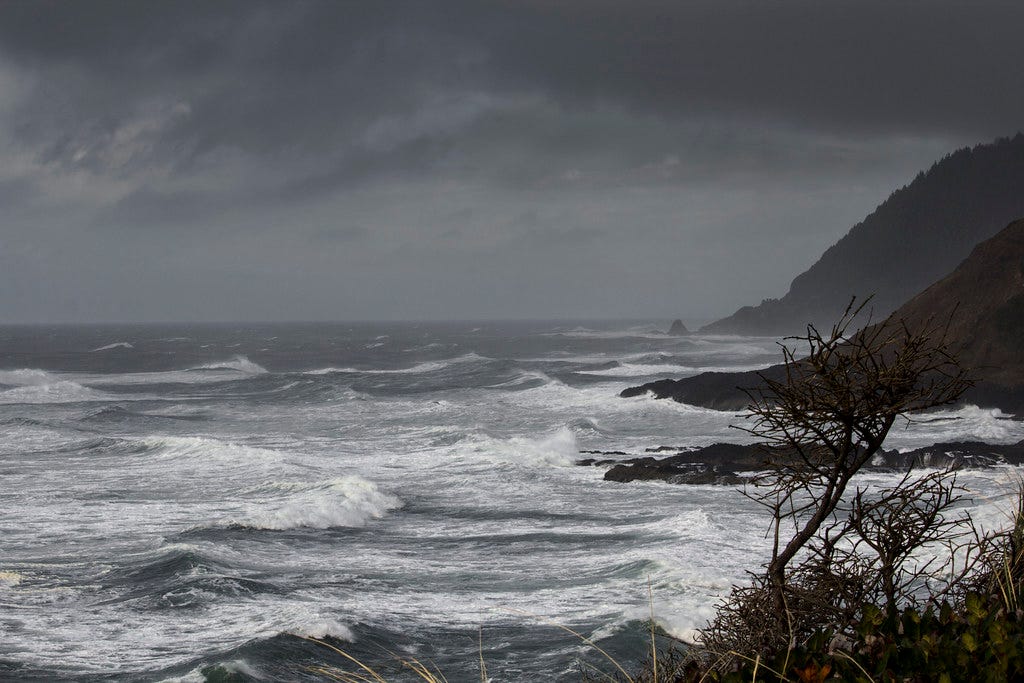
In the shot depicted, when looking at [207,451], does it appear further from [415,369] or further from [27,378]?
[27,378]

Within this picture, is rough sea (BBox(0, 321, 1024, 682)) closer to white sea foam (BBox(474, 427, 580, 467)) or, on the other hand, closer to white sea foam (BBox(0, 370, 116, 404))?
white sea foam (BBox(474, 427, 580, 467))

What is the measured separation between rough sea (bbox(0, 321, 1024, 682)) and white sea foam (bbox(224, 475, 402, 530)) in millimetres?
62

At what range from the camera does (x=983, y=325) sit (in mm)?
36125

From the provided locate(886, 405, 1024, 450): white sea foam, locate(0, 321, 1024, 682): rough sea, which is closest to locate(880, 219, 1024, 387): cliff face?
locate(886, 405, 1024, 450): white sea foam

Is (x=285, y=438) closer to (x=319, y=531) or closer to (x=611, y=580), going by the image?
(x=319, y=531)

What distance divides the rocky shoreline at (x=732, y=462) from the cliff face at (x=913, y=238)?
103070mm

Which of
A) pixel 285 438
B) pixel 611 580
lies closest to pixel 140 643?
pixel 611 580

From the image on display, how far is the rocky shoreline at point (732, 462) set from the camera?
2303 centimetres

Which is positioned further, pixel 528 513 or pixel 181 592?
pixel 528 513

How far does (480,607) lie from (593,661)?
2.27 m

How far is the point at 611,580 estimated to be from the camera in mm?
14125

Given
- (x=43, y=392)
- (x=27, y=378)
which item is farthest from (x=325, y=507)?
(x=27, y=378)

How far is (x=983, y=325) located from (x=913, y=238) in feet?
352

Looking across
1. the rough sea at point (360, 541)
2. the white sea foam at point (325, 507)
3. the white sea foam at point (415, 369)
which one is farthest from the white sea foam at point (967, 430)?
the white sea foam at point (415, 369)
